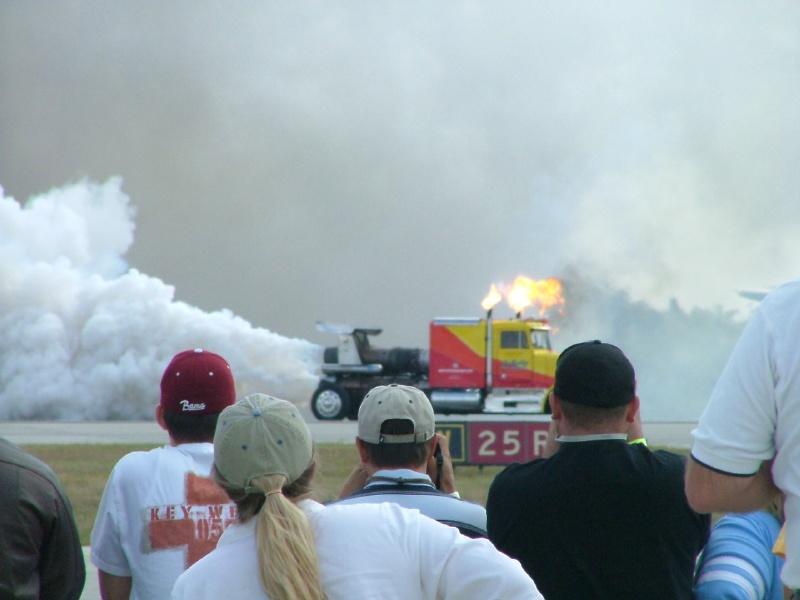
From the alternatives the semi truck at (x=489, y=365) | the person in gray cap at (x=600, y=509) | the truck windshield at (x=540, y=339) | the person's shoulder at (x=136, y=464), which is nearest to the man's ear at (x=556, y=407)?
the person in gray cap at (x=600, y=509)

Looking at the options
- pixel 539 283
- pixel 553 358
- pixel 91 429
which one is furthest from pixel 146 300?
pixel 553 358

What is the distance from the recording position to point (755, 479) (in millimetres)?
2021

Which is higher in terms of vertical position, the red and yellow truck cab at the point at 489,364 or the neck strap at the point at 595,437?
the neck strap at the point at 595,437

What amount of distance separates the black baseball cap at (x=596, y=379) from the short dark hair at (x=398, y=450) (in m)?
0.46

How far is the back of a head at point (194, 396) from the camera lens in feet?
10.6

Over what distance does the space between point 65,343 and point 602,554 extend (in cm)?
3589

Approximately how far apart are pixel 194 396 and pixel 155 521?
408 millimetres

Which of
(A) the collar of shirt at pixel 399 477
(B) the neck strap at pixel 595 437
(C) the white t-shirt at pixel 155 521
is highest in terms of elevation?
(B) the neck strap at pixel 595 437

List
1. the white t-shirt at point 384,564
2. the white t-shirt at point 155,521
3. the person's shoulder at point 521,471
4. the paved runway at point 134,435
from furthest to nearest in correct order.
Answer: the paved runway at point 134,435, the white t-shirt at point 155,521, the person's shoulder at point 521,471, the white t-shirt at point 384,564

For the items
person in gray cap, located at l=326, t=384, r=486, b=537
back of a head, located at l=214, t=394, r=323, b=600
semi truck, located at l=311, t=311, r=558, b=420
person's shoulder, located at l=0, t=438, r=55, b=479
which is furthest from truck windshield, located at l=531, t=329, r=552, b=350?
back of a head, located at l=214, t=394, r=323, b=600

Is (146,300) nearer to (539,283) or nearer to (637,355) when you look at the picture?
(539,283)

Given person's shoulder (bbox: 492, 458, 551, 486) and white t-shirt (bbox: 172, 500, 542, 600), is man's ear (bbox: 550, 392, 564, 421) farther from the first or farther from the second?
white t-shirt (bbox: 172, 500, 542, 600)

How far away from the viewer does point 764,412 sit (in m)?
1.99

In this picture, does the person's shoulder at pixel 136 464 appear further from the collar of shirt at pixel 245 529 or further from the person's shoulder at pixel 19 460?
the collar of shirt at pixel 245 529
